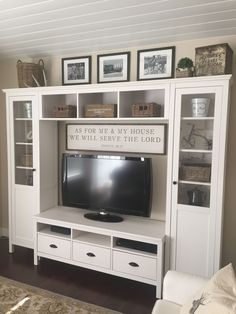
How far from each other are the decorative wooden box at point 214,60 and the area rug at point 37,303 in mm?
2099

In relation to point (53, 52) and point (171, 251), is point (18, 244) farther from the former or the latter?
point (53, 52)

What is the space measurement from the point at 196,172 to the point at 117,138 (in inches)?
36.9

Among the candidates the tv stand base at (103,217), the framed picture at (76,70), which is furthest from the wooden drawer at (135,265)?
the framed picture at (76,70)

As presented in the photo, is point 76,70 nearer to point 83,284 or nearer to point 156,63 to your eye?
point 156,63

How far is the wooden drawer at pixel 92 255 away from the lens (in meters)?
2.71

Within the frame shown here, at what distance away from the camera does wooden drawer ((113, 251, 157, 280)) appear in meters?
2.52

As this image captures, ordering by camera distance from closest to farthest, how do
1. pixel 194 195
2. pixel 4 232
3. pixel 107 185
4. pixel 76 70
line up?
pixel 194 195
pixel 107 185
pixel 76 70
pixel 4 232

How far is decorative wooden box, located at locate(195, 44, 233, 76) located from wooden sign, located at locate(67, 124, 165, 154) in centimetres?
69

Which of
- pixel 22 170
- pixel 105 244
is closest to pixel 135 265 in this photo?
pixel 105 244

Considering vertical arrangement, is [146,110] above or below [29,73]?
below

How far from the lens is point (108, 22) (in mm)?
2299

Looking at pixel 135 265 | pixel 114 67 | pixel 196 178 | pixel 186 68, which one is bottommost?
pixel 135 265

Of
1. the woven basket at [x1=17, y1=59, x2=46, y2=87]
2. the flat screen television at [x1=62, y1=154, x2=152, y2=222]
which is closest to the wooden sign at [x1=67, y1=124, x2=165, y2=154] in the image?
the flat screen television at [x1=62, y1=154, x2=152, y2=222]

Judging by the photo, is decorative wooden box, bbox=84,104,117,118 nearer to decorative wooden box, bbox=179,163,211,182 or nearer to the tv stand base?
decorative wooden box, bbox=179,163,211,182
